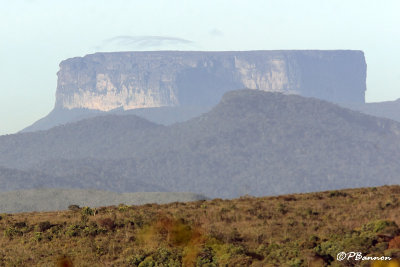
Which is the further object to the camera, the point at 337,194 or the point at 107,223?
the point at 337,194

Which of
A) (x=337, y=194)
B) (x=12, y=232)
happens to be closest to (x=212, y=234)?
(x=12, y=232)

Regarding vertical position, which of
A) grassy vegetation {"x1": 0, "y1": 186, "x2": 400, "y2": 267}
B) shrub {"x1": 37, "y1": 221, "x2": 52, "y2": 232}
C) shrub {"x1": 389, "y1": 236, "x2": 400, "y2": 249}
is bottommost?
shrub {"x1": 389, "y1": 236, "x2": 400, "y2": 249}

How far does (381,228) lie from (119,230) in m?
15.4

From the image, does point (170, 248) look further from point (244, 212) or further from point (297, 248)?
point (244, 212)

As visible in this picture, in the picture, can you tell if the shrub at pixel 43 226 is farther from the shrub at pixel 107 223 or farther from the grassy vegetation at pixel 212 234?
the shrub at pixel 107 223

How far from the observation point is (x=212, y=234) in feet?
168

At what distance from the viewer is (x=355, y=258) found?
140 feet

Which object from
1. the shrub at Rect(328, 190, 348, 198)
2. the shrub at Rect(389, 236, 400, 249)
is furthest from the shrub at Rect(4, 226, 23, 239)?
the shrub at Rect(328, 190, 348, 198)

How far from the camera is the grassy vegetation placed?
1784 inches

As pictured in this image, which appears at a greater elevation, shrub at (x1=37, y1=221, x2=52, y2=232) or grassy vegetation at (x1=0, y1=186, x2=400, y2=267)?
shrub at (x1=37, y1=221, x2=52, y2=232)

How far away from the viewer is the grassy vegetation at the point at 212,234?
45.3 metres

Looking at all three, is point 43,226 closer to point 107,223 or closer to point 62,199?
point 107,223

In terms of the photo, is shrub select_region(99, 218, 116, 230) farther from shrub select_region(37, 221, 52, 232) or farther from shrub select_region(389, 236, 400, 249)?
shrub select_region(389, 236, 400, 249)

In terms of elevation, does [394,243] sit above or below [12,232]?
below
